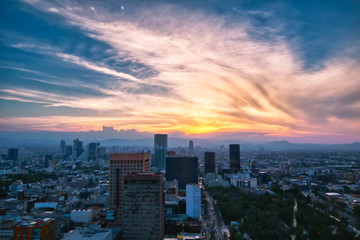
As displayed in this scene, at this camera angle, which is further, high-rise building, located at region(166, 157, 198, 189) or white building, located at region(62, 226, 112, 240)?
high-rise building, located at region(166, 157, 198, 189)

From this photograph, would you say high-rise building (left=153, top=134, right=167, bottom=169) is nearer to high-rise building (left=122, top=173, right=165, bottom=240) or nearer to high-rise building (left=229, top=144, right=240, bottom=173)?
high-rise building (left=229, top=144, right=240, bottom=173)

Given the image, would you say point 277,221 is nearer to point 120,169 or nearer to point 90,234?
point 120,169

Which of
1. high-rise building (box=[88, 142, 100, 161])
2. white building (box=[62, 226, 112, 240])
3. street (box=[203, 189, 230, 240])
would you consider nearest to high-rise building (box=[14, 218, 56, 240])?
white building (box=[62, 226, 112, 240])

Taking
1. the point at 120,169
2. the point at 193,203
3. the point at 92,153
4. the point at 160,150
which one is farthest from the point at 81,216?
the point at 92,153

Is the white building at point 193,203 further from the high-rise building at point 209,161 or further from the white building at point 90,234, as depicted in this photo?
the high-rise building at point 209,161

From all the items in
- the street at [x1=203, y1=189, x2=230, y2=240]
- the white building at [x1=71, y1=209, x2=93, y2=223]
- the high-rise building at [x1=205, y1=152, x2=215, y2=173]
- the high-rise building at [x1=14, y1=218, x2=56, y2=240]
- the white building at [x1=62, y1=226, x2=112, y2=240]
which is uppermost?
the high-rise building at [x1=205, y1=152, x2=215, y2=173]

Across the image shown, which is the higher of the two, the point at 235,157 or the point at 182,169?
the point at 235,157
